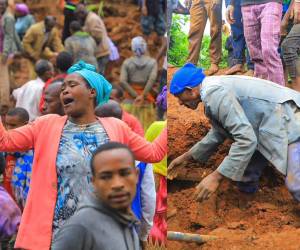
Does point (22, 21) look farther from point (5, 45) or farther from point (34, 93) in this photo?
point (34, 93)

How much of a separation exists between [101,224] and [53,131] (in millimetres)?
1140

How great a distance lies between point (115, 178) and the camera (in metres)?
3.17

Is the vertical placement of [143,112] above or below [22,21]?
below

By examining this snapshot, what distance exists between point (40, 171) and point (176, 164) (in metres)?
0.99

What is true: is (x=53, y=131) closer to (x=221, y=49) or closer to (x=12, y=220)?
(x=12, y=220)

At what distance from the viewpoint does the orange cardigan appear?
4020 mm

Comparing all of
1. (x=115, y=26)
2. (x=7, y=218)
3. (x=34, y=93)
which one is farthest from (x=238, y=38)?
(x=115, y=26)

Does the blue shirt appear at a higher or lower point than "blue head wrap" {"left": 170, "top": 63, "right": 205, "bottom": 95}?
A: lower

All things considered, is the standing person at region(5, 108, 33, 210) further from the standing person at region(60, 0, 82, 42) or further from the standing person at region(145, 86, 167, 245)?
the standing person at region(60, 0, 82, 42)

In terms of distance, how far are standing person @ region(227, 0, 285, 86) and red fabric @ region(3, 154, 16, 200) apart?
2009mm

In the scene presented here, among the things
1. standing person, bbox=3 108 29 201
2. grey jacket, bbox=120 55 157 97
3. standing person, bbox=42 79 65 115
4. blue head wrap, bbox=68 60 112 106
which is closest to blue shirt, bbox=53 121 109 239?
blue head wrap, bbox=68 60 112 106

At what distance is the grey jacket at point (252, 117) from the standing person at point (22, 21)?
8.64 m

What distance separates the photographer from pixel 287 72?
447cm

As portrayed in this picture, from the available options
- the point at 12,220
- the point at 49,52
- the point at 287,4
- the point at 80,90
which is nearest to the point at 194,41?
the point at 287,4
